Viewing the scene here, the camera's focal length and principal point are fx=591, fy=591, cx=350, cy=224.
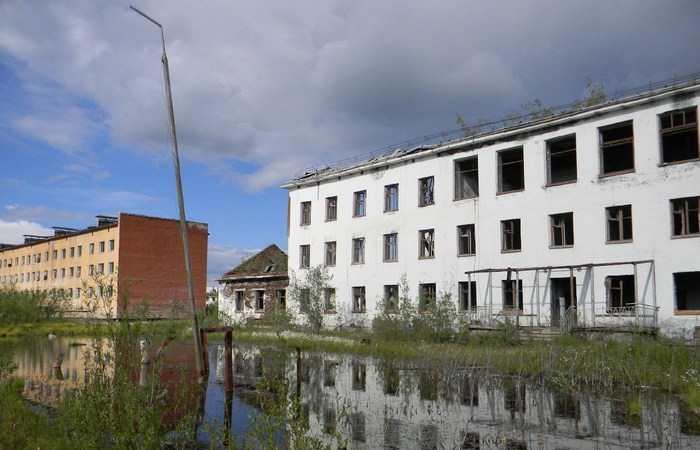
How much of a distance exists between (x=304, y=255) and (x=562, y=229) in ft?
59.6

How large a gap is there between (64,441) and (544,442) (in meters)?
7.16

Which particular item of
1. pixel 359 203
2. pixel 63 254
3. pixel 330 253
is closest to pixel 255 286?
pixel 330 253

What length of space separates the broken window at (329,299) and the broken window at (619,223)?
17.4 metres

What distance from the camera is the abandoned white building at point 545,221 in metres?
23.5

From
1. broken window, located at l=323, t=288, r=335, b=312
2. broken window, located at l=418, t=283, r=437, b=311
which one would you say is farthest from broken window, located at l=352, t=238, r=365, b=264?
broken window, located at l=418, t=283, r=437, b=311

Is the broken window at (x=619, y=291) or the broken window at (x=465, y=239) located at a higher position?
the broken window at (x=465, y=239)

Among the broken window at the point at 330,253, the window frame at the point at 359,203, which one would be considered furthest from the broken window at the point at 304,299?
the window frame at the point at 359,203

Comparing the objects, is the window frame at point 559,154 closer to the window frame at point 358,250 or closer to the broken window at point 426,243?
the broken window at point 426,243

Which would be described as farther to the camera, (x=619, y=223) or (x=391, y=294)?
(x=391, y=294)

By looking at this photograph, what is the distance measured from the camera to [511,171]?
32.0 meters

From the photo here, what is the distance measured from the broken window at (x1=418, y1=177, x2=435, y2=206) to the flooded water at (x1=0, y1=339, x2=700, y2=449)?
14960 mm

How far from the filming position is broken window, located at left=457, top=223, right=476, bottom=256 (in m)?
30.4

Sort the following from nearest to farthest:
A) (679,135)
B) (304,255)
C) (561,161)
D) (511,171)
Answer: (679,135)
(561,161)
(511,171)
(304,255)

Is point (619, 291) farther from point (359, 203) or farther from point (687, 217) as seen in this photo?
point (359, 203)
